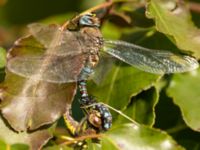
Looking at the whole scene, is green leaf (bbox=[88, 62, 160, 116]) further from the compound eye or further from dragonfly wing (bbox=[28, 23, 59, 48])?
dragonfly wing (bbox=[28, 23, 59, 48])

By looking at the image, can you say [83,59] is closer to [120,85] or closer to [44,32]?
[44,32]

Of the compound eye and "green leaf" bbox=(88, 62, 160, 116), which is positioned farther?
"green leaf" bbox=(88, 62, 160, 116)

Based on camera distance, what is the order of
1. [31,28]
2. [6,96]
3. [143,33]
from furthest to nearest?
[143,33]
[31,28]
[6,96]

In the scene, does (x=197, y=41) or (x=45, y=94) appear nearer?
(x=45, y=94)

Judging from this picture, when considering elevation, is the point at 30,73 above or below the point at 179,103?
above

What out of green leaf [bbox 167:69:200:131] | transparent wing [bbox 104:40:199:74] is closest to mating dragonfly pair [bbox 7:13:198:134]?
transparent wing [bbox 104:40:199:74]

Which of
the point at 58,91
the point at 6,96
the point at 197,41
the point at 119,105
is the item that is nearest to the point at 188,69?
the point at 197,41

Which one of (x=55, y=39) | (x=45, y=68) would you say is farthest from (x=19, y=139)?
(x=55, y=39)

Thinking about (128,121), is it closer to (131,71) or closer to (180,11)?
(131,71)
